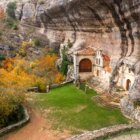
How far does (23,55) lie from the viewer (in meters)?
52.7

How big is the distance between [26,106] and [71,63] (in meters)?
14.5

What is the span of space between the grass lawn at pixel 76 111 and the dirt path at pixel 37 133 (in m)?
0.83

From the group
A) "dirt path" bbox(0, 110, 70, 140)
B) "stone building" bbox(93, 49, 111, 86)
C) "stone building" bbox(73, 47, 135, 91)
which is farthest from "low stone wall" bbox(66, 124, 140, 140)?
"stone building" bbox(93, 49, 111, 86)

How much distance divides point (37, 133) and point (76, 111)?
553cm

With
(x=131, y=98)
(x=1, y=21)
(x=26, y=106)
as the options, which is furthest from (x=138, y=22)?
(x=1, y=21)

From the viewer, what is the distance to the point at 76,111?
1069 inches

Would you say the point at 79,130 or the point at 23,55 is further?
the point at 23,55

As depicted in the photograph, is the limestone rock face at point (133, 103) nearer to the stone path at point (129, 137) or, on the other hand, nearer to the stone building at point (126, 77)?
the stone building at point (126, 77)

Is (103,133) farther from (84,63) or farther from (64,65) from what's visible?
(64,65)

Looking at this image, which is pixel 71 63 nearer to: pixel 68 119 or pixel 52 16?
pixel 52 16

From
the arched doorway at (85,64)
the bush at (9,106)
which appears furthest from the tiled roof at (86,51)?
the bush at (9,106)

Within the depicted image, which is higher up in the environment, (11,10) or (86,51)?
(11,10)

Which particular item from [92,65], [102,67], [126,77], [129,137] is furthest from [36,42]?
[129,137]

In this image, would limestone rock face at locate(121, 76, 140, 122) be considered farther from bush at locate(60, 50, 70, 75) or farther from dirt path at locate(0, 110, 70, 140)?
bush at locate(60, 50, 70, 75)
